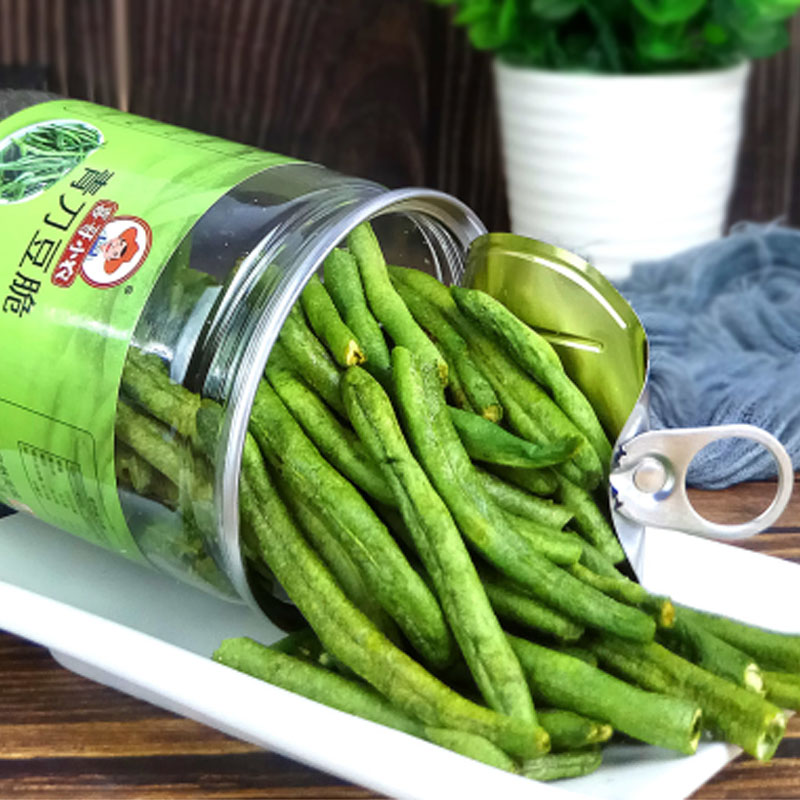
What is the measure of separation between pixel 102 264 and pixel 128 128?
0.11 meters

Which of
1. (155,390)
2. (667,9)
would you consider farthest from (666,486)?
(667,9)

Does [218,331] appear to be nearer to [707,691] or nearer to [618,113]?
[707,691]

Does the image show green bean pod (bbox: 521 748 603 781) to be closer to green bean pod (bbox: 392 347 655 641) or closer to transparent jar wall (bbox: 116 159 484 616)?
green bean pod (bbox: 392 347 655 641)

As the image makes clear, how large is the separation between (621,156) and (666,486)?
0.77 m

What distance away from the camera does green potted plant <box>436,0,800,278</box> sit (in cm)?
127

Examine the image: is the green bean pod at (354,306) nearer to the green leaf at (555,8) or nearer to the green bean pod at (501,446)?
the green bean pod at (501,446)

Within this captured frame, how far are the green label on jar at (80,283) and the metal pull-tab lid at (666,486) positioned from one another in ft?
0.81

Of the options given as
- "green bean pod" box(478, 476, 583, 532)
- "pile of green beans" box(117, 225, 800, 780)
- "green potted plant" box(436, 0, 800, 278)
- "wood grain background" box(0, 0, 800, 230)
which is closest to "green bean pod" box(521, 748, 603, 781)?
"pile of green beans" box(117, 225, 800, 780)

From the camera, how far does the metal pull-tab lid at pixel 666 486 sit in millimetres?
587

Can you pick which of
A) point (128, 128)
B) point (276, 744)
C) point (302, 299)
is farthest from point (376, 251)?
point (276, 744)

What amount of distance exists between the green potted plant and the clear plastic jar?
685 mm

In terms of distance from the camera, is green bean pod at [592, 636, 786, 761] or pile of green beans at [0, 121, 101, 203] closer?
green bean pod at [592, 636, 786, 761]

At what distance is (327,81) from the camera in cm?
147

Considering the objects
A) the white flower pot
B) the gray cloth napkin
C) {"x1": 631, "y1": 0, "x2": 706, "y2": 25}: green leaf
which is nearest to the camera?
the gray cloth napkin
